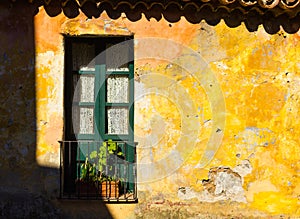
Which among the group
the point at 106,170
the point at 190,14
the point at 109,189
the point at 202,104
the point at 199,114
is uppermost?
the point at 190,14

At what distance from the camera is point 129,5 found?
736 cm

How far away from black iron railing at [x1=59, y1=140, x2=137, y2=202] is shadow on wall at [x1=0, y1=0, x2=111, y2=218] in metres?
0.19

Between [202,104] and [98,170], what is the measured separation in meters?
1.78

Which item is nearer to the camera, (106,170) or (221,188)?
(221,188)

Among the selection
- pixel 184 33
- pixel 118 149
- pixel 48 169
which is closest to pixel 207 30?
pixel 184 33

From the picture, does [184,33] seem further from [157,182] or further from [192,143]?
[157,182]

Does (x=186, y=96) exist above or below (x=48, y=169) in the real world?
above

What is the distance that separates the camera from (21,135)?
290 inches

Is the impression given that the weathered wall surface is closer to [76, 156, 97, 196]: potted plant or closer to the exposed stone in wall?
the exposed stone in wall

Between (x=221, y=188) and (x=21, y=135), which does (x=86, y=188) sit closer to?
(x=21, y=135)

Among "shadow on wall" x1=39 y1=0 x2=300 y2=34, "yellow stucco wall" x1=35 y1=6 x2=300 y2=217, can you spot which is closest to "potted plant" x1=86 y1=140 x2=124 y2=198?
"yellow stucco wall" x1=35 y1=6 x2=300 y2=217

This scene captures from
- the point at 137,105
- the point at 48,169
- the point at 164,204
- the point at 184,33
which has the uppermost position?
the point at 184,33

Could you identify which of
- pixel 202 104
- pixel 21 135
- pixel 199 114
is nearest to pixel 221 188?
pixel 199 114

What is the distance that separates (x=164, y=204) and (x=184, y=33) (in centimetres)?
248
